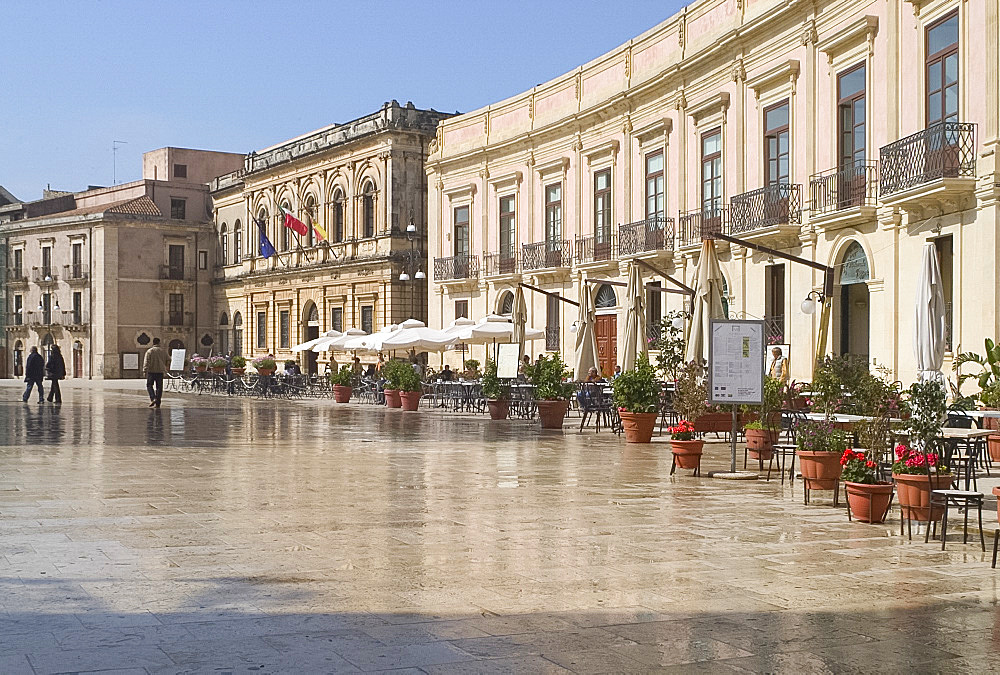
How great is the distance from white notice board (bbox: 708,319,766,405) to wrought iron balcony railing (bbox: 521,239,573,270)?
66.7 feet

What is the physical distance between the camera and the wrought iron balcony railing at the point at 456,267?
38.3m

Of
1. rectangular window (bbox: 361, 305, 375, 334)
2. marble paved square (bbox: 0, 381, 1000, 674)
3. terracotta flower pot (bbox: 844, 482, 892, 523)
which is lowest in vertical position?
marble paved square (bbox: 0, 381, 1000, 674)

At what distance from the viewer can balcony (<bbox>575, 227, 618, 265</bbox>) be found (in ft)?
105

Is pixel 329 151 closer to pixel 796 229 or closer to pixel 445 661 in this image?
pixel 796 229

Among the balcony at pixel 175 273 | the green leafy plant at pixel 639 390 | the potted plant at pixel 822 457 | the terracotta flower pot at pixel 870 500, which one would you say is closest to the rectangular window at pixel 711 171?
the green leafy plant at pixel 639 390

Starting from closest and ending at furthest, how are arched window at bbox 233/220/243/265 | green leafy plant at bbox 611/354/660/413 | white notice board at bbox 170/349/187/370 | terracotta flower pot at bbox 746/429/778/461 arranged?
terracotta flower pot at bbox 746/429/778/461
green leafy plant at bbox 611/354/660/413
white notice board at bbox 170/349/187/370
arched window at bbox 233/220/243/265

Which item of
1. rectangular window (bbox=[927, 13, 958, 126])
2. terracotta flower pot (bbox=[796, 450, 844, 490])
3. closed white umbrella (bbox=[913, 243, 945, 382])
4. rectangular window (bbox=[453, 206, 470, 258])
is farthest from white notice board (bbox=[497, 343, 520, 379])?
terracotta flower pot (bbox=[796, 450, 844, 490])

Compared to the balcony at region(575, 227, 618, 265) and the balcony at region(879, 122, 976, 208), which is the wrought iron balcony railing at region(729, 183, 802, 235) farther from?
the balcony at region(575, 227, 618, 265)

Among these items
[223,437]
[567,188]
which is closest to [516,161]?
[567,188]

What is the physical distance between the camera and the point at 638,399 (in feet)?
58.9

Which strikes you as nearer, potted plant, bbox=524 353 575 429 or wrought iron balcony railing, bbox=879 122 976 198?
wrought iron balcony railing, bbox=879 122 976 198

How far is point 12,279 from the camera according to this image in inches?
2655

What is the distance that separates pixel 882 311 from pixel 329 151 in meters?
31.5

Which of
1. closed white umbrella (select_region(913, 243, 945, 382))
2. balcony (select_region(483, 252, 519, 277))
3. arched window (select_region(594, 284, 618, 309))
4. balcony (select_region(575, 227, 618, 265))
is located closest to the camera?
closed white umbrella (select_region(913, 243, 945, 382))
